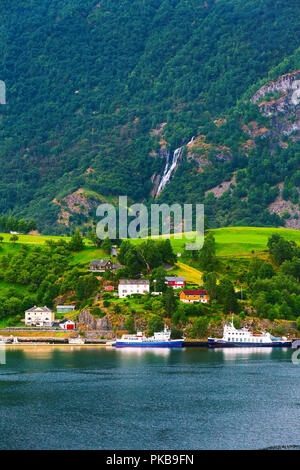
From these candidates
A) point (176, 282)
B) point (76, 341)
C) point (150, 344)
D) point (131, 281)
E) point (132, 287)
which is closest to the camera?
point (150, 344)

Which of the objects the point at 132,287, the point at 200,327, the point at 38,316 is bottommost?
the point at 200,327

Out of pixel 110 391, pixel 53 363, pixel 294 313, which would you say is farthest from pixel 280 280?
pixel 110 391

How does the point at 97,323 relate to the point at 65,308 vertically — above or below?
below

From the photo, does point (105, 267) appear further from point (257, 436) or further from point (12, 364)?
point (257, 436)

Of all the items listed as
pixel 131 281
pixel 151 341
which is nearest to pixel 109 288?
pixel 131 281

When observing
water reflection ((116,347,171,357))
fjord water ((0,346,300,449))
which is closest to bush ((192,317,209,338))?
water reflection ((116,347,171,357))

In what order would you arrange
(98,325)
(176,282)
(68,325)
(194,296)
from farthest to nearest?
(176,282), (194,296), (68,325), (98,325)

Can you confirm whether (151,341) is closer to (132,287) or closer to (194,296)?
(194,296)

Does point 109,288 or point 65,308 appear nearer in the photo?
point 65,308
